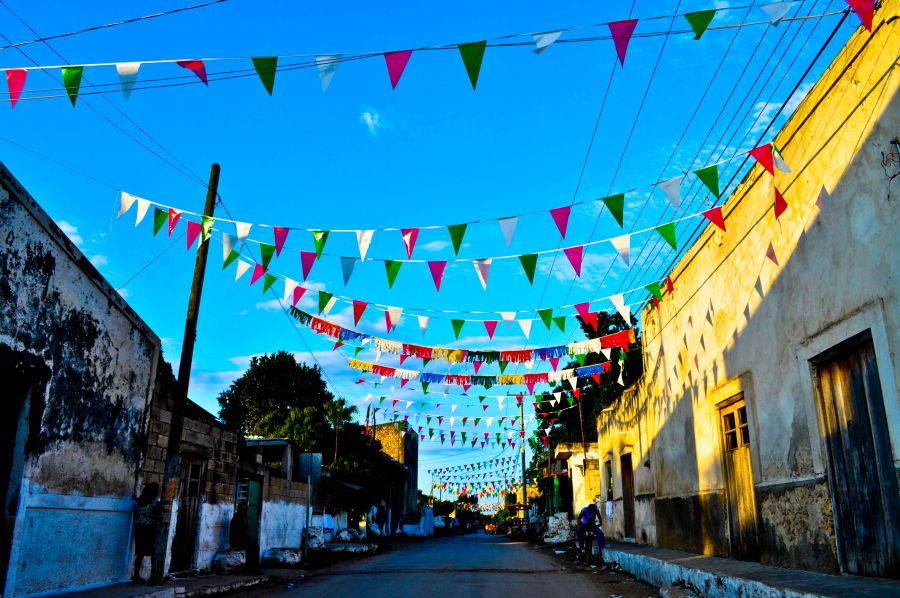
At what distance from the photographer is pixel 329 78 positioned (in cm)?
610

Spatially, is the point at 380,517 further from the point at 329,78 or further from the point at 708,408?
the point at 329,78

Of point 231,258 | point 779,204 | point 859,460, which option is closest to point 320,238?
point 231,258

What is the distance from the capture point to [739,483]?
963 cm

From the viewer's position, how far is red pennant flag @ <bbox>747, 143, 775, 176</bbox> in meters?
7.21

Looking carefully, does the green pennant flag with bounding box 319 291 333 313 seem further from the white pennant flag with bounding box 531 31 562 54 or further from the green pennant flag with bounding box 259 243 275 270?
the white pennant flag with bounding box 531 31 562 54

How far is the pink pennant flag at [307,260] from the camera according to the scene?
9.28 meters

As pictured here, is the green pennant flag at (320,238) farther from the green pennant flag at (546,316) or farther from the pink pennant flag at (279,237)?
the green pennant flag at (546,316)

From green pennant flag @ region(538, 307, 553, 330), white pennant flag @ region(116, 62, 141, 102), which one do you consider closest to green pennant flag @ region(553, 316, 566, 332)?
green pennant flag @ region(538, 307, 553, 330)

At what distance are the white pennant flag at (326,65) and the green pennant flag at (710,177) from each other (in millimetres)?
4094

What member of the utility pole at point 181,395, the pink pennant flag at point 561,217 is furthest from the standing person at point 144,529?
the pink pennant flag at point 561,217

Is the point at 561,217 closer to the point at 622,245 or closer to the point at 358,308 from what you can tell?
the point at 622,245

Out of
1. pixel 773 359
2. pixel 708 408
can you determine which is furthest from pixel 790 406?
pixel 708 408

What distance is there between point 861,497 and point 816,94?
4318 mm

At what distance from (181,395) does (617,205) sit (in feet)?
23.2
